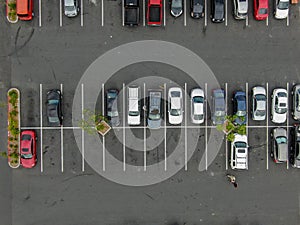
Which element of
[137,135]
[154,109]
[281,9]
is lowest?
[137,135]

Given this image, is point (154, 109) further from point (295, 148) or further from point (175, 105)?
point (295, 148)

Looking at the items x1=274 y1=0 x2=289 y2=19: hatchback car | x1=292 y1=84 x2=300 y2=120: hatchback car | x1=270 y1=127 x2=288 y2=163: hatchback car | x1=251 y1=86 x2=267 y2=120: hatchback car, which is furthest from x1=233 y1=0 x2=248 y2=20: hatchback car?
x1=270 y1=127 x2=288 y2=163: hatchback car

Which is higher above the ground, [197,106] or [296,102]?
[296,102]

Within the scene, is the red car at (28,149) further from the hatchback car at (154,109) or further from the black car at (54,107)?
the hatchback car at (154,109)

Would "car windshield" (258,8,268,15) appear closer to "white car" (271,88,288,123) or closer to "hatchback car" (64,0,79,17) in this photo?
"white car" (271,88,288,123)

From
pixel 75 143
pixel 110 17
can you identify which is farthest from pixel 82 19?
pixel 75 143

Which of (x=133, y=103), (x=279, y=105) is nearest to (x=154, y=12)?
(x=133, y=103)
